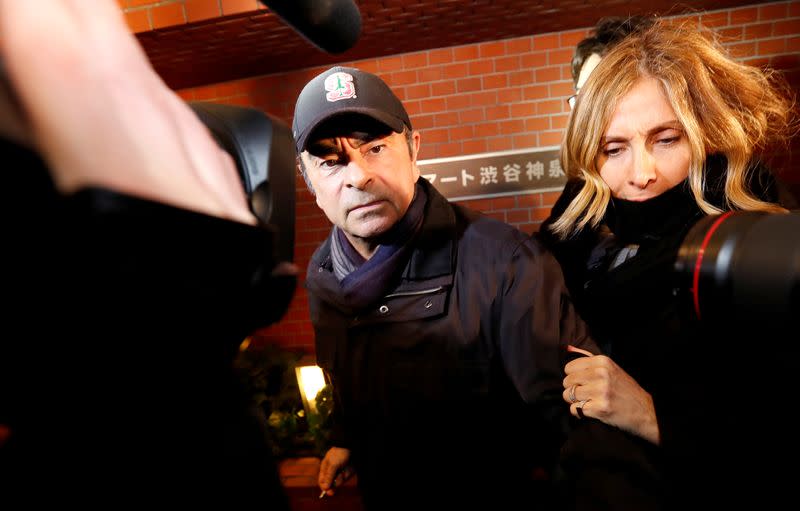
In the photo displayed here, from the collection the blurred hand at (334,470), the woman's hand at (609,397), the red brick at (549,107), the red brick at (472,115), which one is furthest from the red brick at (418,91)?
the woman's hand at (609,397)

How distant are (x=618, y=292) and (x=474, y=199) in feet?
7.15

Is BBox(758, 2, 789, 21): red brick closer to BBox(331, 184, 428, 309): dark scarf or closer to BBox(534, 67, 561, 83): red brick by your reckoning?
BBox(534, 67, 561, 83): red brick

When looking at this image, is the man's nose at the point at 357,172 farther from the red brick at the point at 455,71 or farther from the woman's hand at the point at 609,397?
the red brick at the point at 455,71

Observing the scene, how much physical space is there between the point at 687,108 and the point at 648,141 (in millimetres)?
111

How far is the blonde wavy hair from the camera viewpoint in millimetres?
1118

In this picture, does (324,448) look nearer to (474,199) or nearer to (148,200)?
(474,199)

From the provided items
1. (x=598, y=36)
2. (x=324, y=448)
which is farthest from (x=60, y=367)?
(x=324, y=448)

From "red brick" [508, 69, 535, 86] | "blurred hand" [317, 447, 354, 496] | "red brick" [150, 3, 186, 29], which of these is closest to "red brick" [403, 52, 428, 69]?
"red brick" [508, 69, 535, 86]

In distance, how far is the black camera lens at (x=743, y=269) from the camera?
440mm

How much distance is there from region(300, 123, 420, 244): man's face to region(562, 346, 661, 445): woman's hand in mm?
604

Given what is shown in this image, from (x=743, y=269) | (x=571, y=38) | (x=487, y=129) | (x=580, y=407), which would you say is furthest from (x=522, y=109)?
(x=743, y=269)

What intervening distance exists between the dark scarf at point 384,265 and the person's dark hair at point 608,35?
91cm

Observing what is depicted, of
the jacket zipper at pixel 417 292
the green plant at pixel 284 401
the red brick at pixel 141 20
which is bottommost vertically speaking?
the green plant at pixel 284 401

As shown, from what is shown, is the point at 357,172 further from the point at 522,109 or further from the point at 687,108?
the point at 522,109
